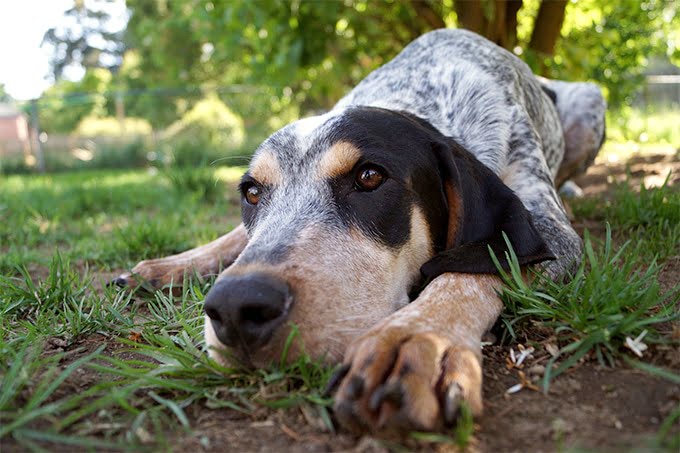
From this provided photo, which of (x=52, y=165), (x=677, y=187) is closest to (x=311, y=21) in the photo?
(x=677, y=187)

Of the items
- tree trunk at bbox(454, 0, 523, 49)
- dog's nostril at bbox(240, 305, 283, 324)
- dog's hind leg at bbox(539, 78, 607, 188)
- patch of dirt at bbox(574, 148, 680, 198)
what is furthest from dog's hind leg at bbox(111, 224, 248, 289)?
tree trunk at bbox(454, 0, 523, 49)

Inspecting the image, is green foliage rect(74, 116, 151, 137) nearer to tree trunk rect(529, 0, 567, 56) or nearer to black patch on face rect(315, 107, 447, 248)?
tree trunk rect(529, 0, 567, 56)

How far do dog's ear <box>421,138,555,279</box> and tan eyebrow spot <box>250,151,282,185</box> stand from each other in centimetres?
68

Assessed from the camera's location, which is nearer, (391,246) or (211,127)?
(391,246)

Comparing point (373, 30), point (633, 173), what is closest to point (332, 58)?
Answer: point (373, 30)

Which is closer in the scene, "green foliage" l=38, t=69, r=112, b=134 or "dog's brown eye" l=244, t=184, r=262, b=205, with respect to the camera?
"dog's brown eye" l=244, t=184, r=262, b=205

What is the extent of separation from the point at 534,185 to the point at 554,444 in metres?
1.90

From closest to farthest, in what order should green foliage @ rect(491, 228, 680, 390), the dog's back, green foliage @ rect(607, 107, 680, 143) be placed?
green foliage @ rect(491, 228, 680, 390)
the dog's back
green foliage @ rect(607, 107, 680, 143)

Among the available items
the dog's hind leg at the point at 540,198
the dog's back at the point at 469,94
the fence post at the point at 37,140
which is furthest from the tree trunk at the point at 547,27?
the fence post at the point at 37,140

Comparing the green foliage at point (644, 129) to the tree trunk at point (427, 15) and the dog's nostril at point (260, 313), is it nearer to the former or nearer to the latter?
the tree trunk at point (427, 15)

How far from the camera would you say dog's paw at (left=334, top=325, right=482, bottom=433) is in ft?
5.05

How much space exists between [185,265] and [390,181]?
155cm

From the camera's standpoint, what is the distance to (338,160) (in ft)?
8.23

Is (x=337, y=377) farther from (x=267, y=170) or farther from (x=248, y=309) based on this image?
(x=267, y=170)
